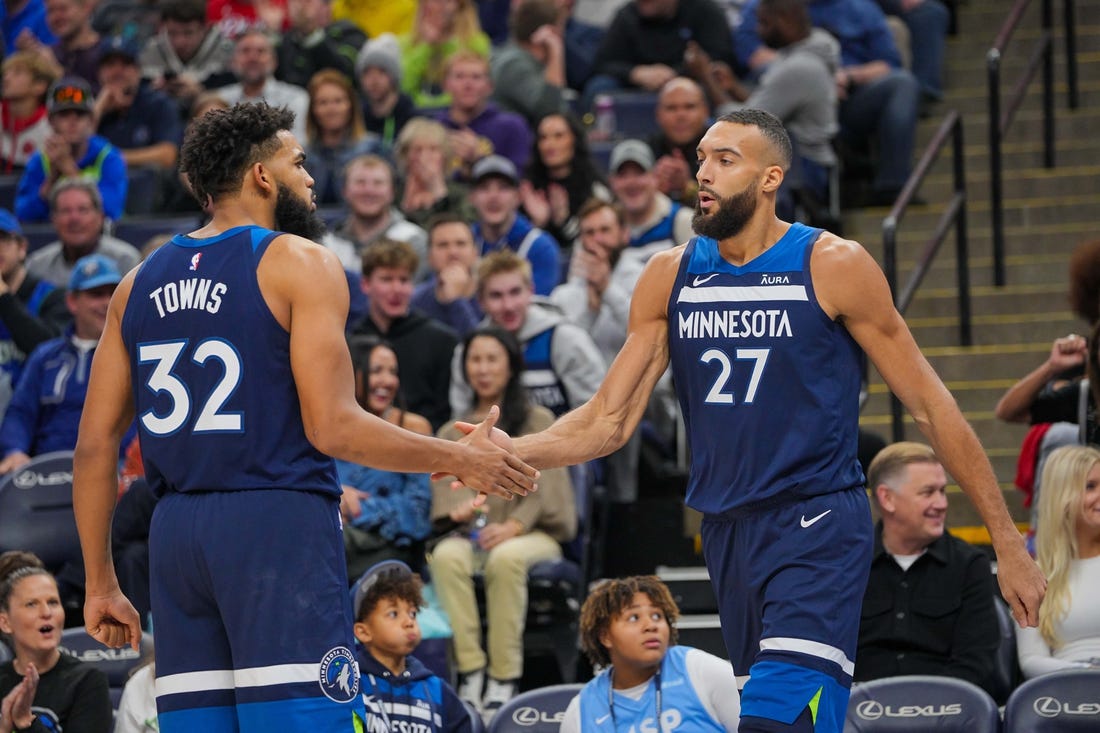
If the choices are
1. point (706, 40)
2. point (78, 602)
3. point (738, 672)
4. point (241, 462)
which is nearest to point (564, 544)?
point (78, 602)

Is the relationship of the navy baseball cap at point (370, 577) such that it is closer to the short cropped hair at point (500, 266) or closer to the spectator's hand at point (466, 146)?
the short cropped hair at point (500, 266)

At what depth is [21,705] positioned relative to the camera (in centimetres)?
635

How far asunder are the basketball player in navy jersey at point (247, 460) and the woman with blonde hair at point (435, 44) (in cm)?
773

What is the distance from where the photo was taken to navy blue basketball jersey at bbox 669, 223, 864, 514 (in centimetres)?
492

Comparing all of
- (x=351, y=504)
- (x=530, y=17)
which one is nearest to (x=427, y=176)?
(x=530, y=17)

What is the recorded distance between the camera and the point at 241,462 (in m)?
4.53

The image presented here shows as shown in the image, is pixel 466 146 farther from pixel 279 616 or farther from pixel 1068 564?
pixel 279 616

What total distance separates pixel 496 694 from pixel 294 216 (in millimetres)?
3413

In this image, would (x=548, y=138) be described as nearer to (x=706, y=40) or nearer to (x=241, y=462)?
(x=706, y=40)

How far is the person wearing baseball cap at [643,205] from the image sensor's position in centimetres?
990

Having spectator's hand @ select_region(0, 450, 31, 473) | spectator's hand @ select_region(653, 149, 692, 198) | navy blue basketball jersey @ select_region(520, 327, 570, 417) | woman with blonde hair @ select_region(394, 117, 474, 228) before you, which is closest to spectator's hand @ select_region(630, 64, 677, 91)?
spectator's hand @ select_region(653, 149, 692, 198)

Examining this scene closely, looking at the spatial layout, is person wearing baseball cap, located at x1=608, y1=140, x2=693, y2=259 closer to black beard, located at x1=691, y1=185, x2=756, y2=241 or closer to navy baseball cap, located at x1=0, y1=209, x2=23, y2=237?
navy baseball cap, located at x1=0, y1=209, x2=23, y2=237

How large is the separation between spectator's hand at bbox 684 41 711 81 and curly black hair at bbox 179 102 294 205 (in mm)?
6868

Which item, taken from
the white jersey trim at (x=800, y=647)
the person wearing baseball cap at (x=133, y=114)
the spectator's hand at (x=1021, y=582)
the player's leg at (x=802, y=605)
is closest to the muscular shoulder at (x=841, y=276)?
the player's leg at (x=802, y=605)
